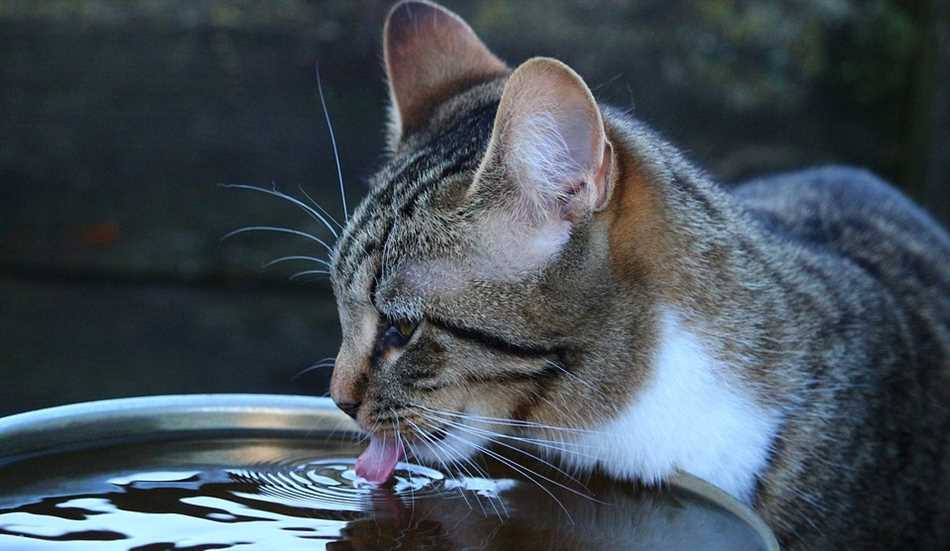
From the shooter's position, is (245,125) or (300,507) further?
(245,125)

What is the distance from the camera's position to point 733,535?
151cm

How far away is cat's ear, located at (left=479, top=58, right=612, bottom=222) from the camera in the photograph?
1.68 metres

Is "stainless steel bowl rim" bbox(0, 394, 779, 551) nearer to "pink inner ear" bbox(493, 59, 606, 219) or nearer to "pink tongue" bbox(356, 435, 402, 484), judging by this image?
"pink tongue" bbox(356, 435, 402, 484)

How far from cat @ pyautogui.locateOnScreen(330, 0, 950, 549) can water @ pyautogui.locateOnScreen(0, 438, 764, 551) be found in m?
0.08

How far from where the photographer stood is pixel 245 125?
13.4 feet

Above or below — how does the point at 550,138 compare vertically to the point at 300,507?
above

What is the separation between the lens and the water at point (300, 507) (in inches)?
59.2

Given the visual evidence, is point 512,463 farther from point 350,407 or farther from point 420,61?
point 420,61

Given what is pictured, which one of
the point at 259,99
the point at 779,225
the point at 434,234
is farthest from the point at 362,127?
the point at 434,234

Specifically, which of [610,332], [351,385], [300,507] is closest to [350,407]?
[351,385]

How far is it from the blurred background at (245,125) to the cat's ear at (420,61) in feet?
5.49

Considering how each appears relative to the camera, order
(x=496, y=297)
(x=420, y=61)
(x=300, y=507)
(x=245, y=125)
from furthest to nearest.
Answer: (x=245, y=125) < (x=420, y=61) < (x=496, y=297) < (x=300, y=507)

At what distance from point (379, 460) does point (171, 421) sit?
13.9 inches

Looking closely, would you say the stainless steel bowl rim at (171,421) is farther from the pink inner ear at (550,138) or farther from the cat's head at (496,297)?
the pink inner ear at (550,138)
